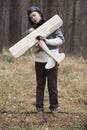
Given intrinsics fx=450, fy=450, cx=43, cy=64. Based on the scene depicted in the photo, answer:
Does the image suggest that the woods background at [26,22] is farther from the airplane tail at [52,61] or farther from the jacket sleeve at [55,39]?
the airplane tail at [52,61]

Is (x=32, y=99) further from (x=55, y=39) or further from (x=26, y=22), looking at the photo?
(x=26, y=22)

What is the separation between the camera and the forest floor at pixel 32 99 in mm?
7352

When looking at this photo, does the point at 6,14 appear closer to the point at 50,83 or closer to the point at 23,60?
the point at 23,60

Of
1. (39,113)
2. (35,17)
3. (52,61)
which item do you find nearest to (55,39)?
(52,61)

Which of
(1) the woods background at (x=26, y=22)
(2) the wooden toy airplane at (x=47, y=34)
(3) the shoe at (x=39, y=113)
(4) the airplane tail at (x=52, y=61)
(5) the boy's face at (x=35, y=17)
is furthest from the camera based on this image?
(1) the woods background at (x=26, y=22)

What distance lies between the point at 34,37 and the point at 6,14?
18.4 m

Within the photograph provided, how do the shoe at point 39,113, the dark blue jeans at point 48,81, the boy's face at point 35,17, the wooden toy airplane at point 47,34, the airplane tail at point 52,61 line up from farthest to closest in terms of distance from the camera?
the shoe at point 39,113 → the dark blue jeans at point 48,81 → the boy's face at point 35,17 → the airplane tail at point 52,61 → the wooden toy airplane at point 47,34

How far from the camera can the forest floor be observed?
289 inches

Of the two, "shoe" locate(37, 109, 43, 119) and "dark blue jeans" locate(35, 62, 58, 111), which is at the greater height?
"dark blue jeans" locate(35, 62, 58, 111)

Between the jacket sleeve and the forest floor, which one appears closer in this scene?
the jacket sleeve

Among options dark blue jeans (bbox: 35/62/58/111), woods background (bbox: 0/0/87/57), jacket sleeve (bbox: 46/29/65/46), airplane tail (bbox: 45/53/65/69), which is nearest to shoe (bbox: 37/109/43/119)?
dark blue jeans (bbox: 35/62/58/111)

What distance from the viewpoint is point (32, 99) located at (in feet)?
31.8

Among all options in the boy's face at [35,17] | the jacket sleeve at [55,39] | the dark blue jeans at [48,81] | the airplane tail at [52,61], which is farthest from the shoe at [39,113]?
the boy's face at [35,17]

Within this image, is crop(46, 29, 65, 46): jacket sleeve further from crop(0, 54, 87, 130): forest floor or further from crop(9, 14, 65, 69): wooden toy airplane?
crop(0, 54, 87, 130): forest floor
